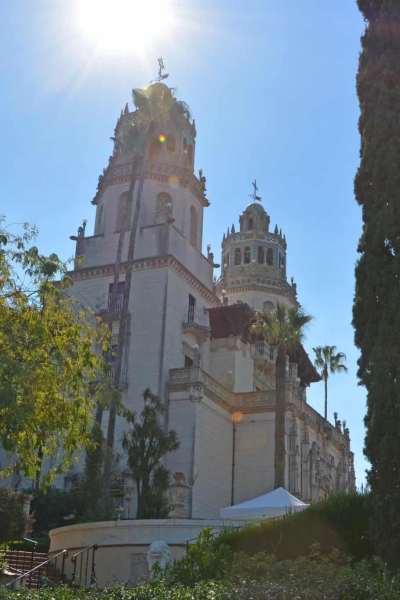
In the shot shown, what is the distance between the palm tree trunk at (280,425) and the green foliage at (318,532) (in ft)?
45.5

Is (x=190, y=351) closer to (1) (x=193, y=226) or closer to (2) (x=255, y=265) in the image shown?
(1) (x=193, y=226)

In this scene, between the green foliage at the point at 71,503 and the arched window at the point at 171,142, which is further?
the arched window at the point at 171,142

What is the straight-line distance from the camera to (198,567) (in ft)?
50.3

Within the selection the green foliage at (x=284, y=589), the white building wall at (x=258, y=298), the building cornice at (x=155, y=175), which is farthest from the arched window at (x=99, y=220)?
the green foliage at (x=284, y=589)

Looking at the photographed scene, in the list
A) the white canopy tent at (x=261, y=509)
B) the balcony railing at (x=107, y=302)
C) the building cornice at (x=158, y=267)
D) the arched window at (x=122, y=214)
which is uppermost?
the arched window at (x=122, y=214)

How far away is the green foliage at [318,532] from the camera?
1778 cm

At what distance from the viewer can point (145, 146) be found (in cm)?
3981

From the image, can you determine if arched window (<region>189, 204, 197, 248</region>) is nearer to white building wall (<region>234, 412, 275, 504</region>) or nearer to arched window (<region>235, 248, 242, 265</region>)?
white building wall (<region>234, 412, 275, 504</region>)

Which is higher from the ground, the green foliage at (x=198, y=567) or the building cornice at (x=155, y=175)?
the building cornice at (x=155, y=175)

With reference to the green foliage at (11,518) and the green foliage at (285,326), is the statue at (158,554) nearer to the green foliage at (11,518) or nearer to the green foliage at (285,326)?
the green foliage at (11,518)

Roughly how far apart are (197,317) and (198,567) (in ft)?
88.0

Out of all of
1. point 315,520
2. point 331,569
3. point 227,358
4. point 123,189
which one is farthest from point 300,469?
point 331,569

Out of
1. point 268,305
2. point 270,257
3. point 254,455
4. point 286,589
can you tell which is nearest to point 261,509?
point 286,589

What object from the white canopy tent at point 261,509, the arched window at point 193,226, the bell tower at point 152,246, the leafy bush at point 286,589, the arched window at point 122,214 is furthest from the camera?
the arched window at point 193,226
